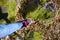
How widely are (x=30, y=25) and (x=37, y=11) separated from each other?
0.18 meters

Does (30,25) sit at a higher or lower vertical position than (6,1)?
lower

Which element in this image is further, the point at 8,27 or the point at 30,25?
the point at 30,25

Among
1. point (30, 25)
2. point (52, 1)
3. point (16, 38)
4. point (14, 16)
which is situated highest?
point (52, 1)

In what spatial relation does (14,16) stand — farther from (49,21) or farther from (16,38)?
(49,21)

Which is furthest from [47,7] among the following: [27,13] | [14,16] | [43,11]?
[14,16]

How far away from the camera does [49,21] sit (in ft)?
5.97

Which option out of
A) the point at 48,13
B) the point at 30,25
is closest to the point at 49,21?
the point at 48,13

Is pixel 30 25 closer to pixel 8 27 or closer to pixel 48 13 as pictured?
pixel 48 13

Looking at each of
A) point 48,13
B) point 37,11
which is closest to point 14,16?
point 37,11

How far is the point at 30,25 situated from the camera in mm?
1821

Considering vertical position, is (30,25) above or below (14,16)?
below

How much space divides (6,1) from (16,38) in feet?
1.42

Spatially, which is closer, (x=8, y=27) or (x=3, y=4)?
(x=8, y=27)

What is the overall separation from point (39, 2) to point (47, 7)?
110 mm
